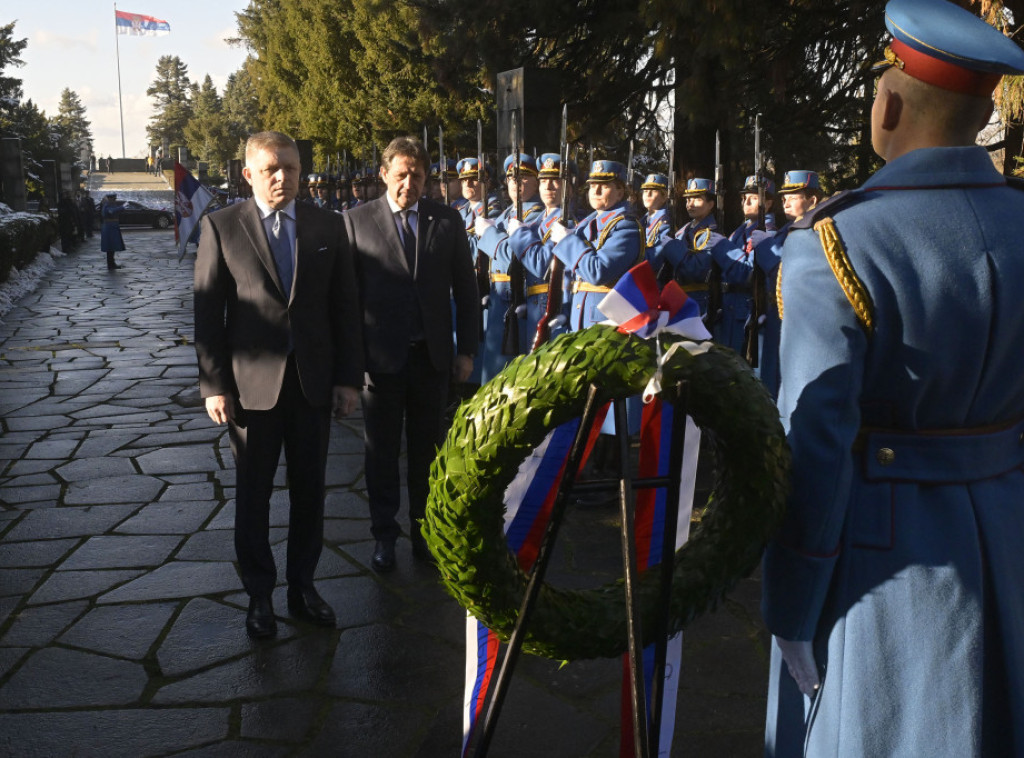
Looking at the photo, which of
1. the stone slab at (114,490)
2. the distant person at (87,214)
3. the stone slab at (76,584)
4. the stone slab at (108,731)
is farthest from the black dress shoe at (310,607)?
the distant person at (87,214)

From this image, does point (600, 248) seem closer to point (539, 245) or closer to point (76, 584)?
point (539, 245)

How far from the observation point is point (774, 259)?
6586 millimetres

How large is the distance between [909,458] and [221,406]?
2.61 meters

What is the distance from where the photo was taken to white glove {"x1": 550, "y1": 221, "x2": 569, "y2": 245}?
571 cm

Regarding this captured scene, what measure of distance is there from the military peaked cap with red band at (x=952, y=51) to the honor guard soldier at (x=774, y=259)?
120 inches

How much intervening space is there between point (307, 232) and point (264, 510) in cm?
105

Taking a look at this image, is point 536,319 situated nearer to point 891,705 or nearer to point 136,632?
point 136,632

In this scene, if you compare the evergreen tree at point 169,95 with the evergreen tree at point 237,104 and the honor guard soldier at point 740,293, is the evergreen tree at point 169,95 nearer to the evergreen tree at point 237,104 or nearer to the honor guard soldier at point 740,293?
the evergreen tree at point 237,104

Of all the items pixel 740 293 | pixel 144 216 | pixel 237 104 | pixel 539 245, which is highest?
pixel 237 104

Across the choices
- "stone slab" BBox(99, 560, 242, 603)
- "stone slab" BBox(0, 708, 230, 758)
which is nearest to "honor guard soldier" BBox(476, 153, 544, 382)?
"stone slab" BBox(99, 560, 242, 603)

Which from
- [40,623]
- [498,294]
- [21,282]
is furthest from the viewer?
[21,282]

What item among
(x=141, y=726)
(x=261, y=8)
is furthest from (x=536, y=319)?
(x=261, y=8)

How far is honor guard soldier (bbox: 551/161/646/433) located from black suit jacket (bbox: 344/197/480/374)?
39.8 inches

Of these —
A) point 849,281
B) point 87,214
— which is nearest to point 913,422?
point 849,281
